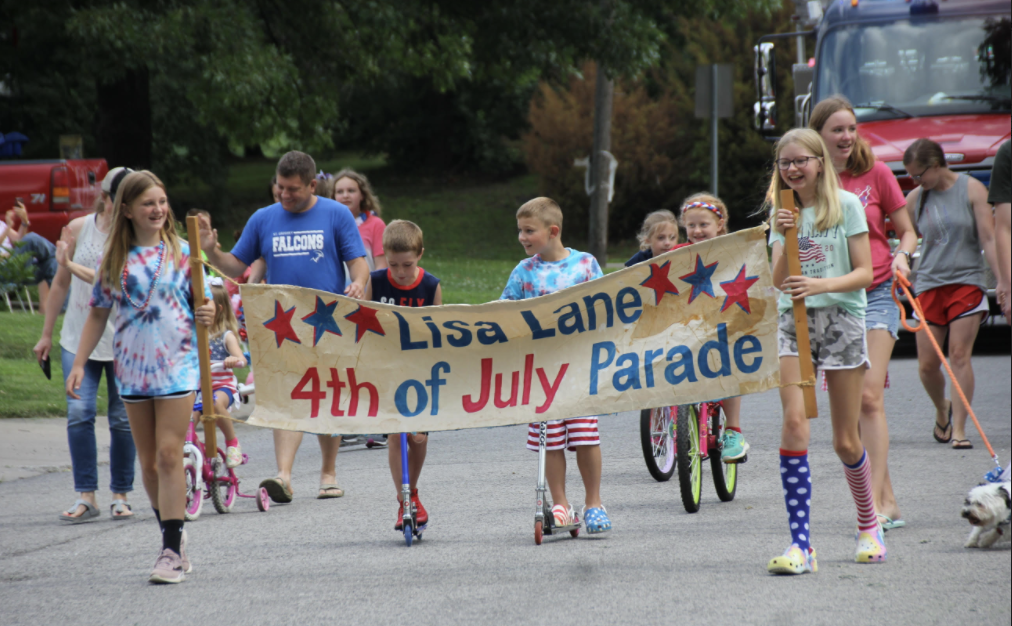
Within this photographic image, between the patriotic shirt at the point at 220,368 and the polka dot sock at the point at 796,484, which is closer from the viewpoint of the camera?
the polka dot sock at the point at 796,484

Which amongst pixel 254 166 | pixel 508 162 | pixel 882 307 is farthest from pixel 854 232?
pixel 254 166

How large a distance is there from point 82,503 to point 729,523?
3.74 m

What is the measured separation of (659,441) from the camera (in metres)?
7.83

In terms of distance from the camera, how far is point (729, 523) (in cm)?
641

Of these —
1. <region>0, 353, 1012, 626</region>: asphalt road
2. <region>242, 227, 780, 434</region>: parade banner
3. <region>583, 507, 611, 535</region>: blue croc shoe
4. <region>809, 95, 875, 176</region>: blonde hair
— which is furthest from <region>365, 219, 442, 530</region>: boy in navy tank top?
<region>809, 95, 875, 176</region>: blonde hair

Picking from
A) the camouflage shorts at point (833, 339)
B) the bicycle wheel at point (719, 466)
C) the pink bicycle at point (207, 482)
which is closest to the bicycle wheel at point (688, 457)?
the bicycle wheel at point (719, 466)

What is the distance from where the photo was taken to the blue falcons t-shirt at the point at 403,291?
6.38 meters

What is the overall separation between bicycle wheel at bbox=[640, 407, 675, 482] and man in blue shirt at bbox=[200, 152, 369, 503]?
1.93 m

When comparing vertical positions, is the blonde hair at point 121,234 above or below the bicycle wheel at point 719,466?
above

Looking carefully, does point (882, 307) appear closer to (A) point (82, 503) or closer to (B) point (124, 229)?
(B) point (124, 229)

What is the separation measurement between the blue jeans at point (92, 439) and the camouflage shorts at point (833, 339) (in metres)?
4.02

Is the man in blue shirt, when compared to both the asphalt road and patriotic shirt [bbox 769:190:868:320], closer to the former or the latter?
the asphalt road

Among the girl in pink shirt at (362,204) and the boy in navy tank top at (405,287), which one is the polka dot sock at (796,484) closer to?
the boy in navy tank top at (405,287)

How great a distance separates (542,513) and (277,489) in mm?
2139
